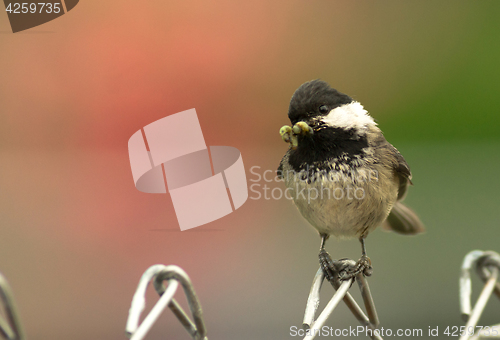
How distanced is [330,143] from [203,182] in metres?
0.59

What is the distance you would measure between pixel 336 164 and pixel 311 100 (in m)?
0.14

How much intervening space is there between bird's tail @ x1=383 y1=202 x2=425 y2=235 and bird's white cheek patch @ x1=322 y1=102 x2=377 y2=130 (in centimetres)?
35

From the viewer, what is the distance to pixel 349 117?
0.82m

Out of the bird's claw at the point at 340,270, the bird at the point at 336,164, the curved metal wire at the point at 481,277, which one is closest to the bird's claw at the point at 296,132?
the bird at the point at 336,164

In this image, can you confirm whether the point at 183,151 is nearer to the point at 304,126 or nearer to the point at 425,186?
the point at 304,126

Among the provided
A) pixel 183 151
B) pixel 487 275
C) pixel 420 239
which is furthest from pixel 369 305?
pixel 420 239

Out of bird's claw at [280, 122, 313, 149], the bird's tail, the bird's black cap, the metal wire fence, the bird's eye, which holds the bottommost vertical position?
the bird's tail

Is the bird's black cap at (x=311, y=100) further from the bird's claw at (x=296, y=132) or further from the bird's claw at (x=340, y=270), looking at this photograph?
the bird's claw at (x=340, y=270)

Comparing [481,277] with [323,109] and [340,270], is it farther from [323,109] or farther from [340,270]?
[323,109]

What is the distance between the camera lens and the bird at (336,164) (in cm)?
78

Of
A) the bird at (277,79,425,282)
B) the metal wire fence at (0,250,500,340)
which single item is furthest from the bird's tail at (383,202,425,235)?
the metal wire fence at (0,250,500,340)

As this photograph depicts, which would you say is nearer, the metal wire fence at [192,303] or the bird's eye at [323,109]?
the metal wire fence at [192,303]

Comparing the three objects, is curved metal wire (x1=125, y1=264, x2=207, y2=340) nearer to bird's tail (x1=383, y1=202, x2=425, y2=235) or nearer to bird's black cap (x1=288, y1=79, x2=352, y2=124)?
bird's black cap (x1=288, y1=79, x2=352, y2=124)

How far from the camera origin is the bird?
0.78 meters
